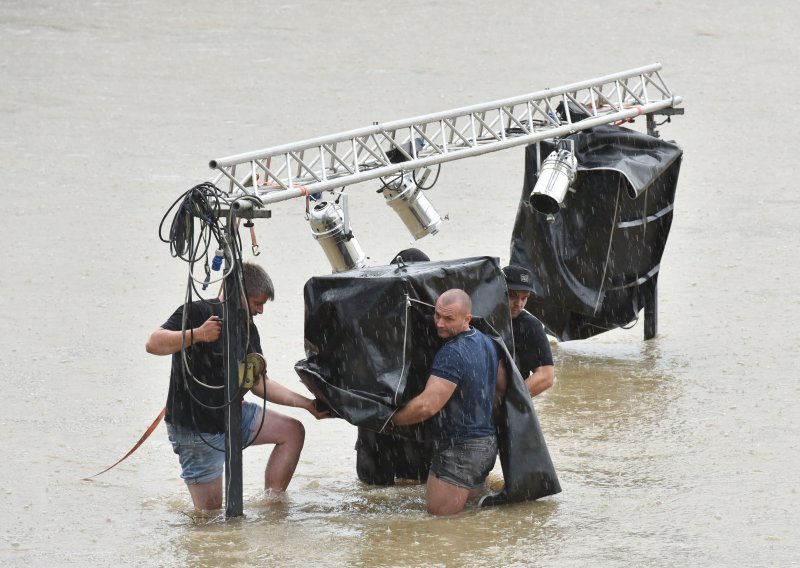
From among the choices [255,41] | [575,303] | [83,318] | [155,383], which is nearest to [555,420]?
[575,303]

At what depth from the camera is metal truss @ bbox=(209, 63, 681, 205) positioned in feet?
24.9

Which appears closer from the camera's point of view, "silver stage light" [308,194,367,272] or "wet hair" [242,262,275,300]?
"wet hair" [242,262,275,300]

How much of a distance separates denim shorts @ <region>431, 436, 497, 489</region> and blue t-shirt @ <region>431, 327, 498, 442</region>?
0.05 metres

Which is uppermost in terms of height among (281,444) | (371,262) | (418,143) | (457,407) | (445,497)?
(418,143)

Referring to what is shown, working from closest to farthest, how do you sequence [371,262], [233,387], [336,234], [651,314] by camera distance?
[233,387] < [336,234] < [651,314] < [371,262]

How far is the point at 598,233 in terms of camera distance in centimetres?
1082

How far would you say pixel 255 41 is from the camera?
24.0m

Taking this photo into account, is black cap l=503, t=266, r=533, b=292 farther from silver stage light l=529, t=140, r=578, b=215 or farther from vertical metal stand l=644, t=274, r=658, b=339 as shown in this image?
vertical metal stand l=644, t=274, r=658, b=339

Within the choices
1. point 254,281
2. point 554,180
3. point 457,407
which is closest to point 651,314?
point 554,180

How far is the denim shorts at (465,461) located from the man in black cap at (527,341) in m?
0.79

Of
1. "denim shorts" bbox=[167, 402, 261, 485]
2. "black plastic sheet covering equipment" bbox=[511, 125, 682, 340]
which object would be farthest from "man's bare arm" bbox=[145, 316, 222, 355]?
"black plastic sheet covering equipment" bbox=[511, 125, 682, 340]

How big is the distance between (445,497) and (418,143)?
297cm

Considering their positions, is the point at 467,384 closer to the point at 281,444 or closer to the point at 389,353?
the point at 389,353

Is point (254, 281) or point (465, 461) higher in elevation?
point (254, 281)
